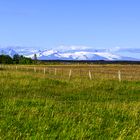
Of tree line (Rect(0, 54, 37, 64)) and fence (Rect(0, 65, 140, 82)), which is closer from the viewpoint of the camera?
fence (Rect(0, 65, 140, 82))

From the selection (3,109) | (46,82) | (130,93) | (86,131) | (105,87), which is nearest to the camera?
(86,131)

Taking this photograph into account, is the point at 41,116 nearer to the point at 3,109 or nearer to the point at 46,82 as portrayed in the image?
the point at 3,109

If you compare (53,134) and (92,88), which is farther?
(92,88)

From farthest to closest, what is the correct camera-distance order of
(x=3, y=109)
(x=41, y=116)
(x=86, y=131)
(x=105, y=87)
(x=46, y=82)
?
(x=46, y=82), (x=105, y=87), (x=3, y=109), (x=41, y=116), (x=86, y=131)

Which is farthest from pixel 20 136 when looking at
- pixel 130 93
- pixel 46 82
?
pixel 46 82

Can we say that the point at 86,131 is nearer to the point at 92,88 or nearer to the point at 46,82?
the point at 92,88

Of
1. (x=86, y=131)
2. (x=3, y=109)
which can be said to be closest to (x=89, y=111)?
(x=3, y=109)

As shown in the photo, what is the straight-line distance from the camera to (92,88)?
32844 millimetres

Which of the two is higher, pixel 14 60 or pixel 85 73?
pixel 14 60

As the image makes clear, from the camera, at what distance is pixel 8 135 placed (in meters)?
10.5

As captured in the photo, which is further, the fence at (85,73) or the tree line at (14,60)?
the tree line at (14,60)

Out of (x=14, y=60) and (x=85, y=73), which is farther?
(x=14, y=60)

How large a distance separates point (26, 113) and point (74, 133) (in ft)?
10.9

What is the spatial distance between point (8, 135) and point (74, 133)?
1510 millimetres
